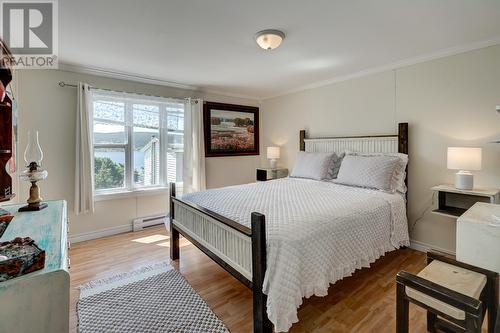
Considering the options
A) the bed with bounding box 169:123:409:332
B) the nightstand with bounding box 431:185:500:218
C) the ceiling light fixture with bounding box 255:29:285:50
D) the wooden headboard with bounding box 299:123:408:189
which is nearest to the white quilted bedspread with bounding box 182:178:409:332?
the bed with bounding box 169:123:409:332

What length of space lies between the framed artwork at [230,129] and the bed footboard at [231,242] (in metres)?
1.83

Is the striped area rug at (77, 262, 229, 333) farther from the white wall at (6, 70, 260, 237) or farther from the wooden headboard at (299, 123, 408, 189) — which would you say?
the wooden headboard at (299, 123, 408, 189)

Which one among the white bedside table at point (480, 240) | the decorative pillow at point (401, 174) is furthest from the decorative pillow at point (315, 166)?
the white bedside table at point (480, 240)

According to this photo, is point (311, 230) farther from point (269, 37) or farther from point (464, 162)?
point (464, 162)

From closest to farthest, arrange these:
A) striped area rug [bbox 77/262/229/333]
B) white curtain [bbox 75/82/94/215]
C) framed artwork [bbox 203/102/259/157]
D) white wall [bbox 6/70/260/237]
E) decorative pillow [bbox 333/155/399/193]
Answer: striped area rug [bbox 77/262/229/333]
decorative pillow [bbox 333/155/399/193]
white wall [bbox 6/70/260/237]
white curtain [bbox 75/82/94/215]
framed artwork [bbox 203/102/259/157]

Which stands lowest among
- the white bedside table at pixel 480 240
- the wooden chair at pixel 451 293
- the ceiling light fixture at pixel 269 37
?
the wooden chair at pixel 451 293

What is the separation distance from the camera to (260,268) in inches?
58.6

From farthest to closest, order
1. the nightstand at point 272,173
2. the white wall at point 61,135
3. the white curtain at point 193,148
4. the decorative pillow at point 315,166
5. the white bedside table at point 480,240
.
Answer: the nightstand at point 272,173
the white curtain at point 193,148
the decorative pillow at point 315,166
the white wall at point 61,135
the white bedside table at point 480,240

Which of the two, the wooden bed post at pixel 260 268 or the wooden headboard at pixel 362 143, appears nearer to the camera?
the wooden bed post at pixel 260 268

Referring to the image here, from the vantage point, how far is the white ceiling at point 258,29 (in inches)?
72.4

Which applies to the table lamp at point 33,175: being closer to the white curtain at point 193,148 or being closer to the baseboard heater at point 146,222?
the baseboard heater at point 146,222

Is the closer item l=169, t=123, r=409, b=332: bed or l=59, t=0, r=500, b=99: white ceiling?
l=169, t=123, r=409, b=332: bed

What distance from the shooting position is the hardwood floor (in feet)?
5.77

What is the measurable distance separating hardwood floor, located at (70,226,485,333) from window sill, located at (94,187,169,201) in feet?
1.92
